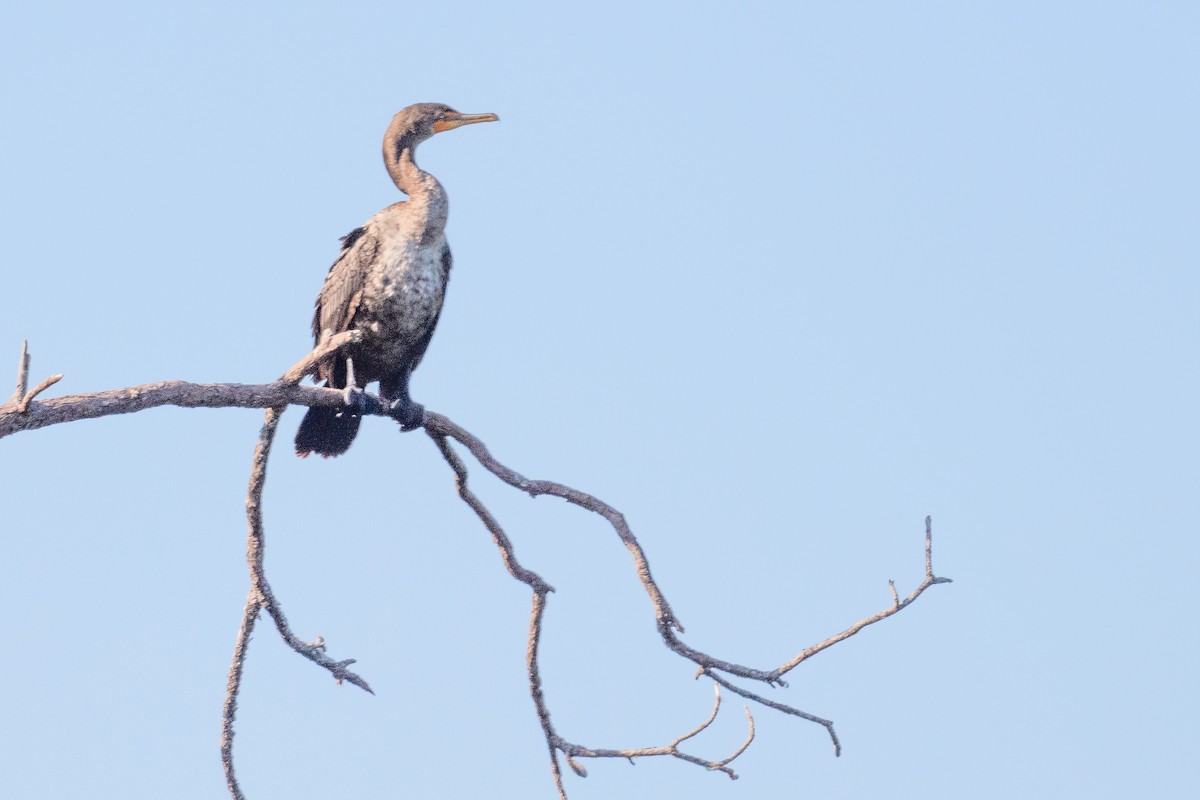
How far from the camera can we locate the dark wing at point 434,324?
6547 mm

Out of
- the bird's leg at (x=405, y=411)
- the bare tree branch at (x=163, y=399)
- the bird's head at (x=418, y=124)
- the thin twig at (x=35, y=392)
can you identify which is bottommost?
the thin twig at (x=35, y=392)

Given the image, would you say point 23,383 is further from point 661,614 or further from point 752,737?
point 752,737

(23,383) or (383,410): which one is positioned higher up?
(383,410)

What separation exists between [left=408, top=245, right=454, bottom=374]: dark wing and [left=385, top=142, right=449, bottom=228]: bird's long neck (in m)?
0.14

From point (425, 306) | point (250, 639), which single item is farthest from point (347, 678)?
point (425, 306)

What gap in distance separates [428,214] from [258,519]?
1676 millimetres

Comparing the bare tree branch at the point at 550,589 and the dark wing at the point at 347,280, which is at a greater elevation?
the dark wing at the point at 347,280

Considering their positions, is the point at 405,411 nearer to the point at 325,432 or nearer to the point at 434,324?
the point at 325,432

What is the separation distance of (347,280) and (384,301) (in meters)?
0.19

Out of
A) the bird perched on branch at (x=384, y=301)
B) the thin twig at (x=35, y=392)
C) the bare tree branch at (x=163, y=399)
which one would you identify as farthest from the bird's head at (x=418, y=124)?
the thin twig at (x=35, y=392)

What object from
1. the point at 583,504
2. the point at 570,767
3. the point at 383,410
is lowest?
the point at 570,767

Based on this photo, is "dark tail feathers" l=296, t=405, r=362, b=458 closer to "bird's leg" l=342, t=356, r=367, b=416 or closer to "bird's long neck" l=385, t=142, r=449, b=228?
"bird's leg" l=342, t=356, r=367, b=416

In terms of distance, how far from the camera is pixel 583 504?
5.24 meters

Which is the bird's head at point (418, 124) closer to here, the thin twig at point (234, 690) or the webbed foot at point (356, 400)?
the webbed foot at point (356, 400)
